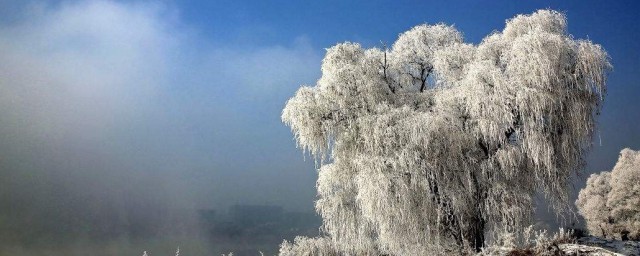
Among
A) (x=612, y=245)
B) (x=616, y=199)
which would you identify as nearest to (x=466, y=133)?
(x=612, y=245)

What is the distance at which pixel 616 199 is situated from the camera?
1539 inches

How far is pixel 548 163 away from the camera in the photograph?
19516mm

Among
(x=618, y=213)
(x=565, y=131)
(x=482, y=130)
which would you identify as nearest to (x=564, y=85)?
(x=565, y=131)

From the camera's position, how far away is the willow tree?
1953cm

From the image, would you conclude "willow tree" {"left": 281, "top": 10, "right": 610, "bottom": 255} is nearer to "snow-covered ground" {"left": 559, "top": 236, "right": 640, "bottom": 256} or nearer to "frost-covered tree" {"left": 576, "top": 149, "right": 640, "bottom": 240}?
"snow-covered ground" {"left": 559, "top": 236, "right": 640, "bottom": 256}

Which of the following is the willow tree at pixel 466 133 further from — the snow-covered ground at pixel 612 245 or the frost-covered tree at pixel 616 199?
the frost-covered tree at pixel 616 199

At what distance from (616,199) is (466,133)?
2405 cm

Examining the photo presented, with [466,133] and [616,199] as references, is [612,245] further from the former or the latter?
[616,199]

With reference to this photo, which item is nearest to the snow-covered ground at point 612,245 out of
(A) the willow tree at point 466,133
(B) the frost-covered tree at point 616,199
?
(A) the willow tree at point 466,133

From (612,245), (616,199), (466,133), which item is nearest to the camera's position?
(612,245)

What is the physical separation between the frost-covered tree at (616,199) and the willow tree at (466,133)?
1911 centimetres

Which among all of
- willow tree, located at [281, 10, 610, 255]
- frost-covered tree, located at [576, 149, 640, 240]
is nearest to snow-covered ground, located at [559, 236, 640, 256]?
willow tree, located at [281, 10, 610, 255]

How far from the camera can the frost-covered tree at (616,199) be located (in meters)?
37.9

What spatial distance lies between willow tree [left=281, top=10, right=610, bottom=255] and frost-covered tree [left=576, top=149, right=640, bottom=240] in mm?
19105
